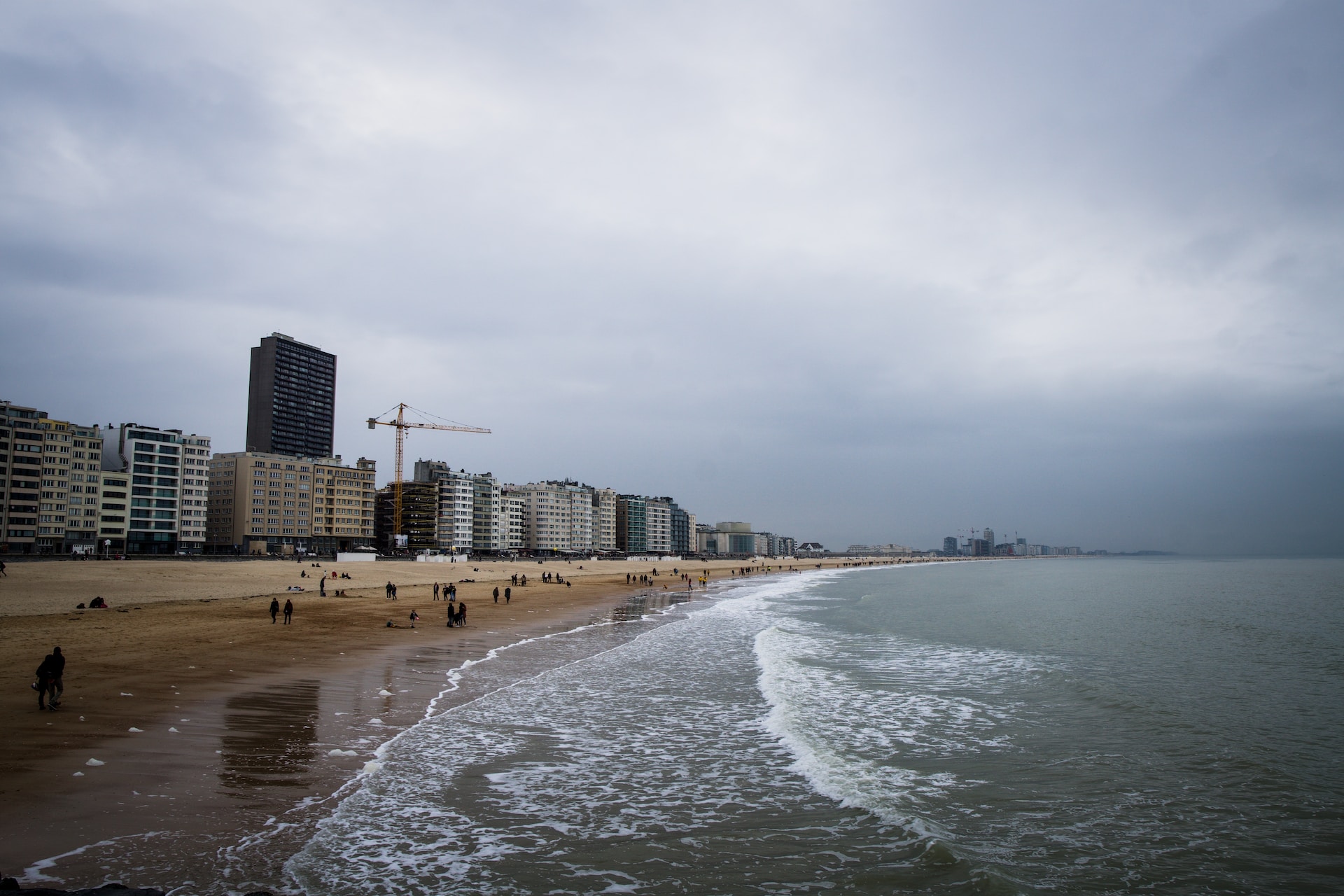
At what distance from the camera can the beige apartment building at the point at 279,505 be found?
4619 inches

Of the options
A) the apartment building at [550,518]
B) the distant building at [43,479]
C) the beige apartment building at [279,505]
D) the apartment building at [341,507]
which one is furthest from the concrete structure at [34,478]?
the apartment building at [550,518]

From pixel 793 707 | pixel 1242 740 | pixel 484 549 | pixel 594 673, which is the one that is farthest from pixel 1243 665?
pixel 484 549

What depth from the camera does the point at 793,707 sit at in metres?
18.1

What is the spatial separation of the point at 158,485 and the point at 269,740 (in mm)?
105628

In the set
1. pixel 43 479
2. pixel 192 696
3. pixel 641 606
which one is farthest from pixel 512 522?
pixel 192 696

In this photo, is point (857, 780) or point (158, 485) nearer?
point (857, 780)

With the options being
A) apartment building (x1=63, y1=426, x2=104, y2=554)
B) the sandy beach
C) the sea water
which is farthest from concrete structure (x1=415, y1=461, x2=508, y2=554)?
the sea water

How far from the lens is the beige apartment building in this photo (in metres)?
117

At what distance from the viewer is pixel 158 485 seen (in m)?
99.1

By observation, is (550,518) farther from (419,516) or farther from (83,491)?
(83,491)

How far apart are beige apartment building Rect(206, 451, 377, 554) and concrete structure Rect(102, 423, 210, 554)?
10.6 metres

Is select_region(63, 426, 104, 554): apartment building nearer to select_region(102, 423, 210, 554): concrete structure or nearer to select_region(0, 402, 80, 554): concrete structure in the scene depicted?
select_region(0, 402, 80, 554): concrete structure

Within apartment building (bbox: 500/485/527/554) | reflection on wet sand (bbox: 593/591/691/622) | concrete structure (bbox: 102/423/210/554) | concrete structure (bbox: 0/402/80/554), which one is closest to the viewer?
reflection on wet sand (bbox: 593/591/691/622)

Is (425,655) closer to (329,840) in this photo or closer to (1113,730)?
(329,840)
